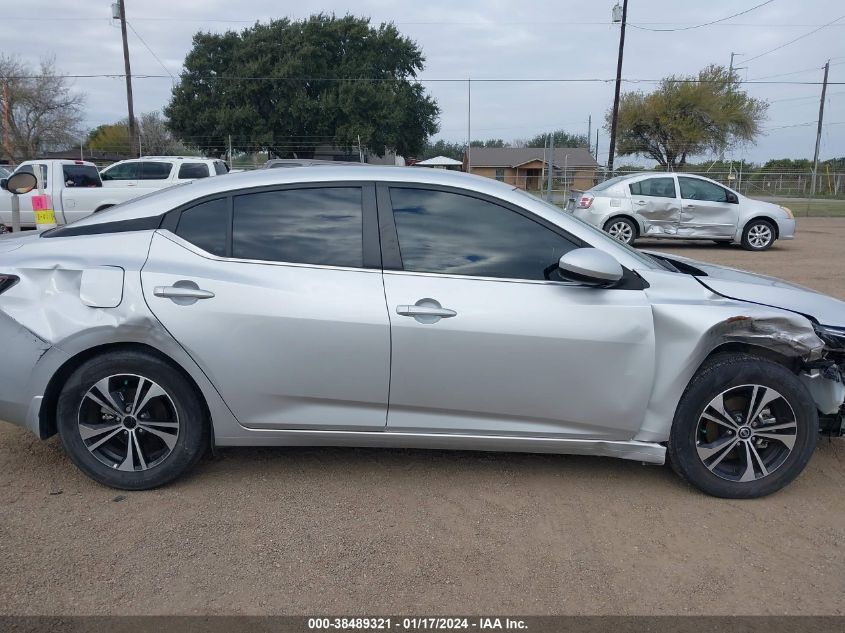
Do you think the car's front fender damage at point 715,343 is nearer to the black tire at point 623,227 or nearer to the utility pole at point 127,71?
the black tire at point 623,227

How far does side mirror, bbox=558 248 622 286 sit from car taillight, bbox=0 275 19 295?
2724 mm

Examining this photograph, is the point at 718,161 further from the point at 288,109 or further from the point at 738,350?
the point at 738,350

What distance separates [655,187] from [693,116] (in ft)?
103

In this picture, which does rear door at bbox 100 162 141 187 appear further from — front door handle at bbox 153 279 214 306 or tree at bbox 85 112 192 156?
tree at bbox 85 112 192 156

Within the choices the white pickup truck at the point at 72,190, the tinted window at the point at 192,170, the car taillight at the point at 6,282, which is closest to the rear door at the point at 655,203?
the tinted window at the point at 192,170

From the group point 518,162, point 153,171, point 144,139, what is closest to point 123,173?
point 153,171

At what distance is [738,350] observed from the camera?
11.3 ft

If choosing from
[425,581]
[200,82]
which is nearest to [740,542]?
[425,581]

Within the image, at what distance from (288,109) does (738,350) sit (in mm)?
43534

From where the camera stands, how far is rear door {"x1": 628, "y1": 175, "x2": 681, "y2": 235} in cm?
1377

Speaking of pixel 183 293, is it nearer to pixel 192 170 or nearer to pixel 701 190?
pixel 701 190

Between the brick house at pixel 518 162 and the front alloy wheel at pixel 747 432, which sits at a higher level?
the brick house at pixel 518 162

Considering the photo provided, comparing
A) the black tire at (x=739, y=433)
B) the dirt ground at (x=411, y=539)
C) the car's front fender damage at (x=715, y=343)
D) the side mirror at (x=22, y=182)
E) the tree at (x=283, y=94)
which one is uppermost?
the tree at (x=283, y=94)

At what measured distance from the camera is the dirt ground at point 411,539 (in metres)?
2.60
